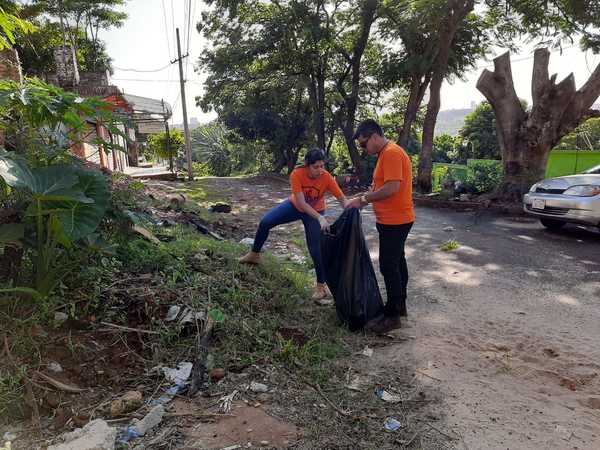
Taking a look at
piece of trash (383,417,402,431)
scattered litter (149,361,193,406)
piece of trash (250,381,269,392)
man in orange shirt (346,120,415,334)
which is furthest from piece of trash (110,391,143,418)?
man in orange shirt (346,120,415,334)

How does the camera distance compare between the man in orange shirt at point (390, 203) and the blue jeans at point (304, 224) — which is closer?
the man in orange shirt at point (390, 203)

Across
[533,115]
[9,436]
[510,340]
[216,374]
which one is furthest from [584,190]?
[9,436]

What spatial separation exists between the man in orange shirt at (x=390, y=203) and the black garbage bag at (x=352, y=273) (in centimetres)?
11

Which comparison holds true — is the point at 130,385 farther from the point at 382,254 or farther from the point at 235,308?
the point at 382,254

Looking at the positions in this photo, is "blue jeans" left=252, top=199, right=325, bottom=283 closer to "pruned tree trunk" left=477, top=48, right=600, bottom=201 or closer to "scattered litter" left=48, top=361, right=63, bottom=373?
"scattered litter" left=48, top=361, right=63, bottom=373

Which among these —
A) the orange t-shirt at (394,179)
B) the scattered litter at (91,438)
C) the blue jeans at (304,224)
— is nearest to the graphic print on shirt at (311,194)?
the blue jeans at (304,224)

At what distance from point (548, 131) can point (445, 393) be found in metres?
9.17

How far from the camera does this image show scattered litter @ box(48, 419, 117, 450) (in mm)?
1935

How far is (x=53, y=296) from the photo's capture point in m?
2.89

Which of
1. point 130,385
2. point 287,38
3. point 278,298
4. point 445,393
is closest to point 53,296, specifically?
point 130,385

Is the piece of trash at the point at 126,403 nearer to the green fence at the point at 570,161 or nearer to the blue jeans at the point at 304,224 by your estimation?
the blue jeans at the point at 304,224

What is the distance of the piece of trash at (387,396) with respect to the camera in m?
2.51

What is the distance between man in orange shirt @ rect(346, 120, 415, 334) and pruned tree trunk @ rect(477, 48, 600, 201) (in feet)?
25.5

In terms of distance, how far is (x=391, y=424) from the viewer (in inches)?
89.7
